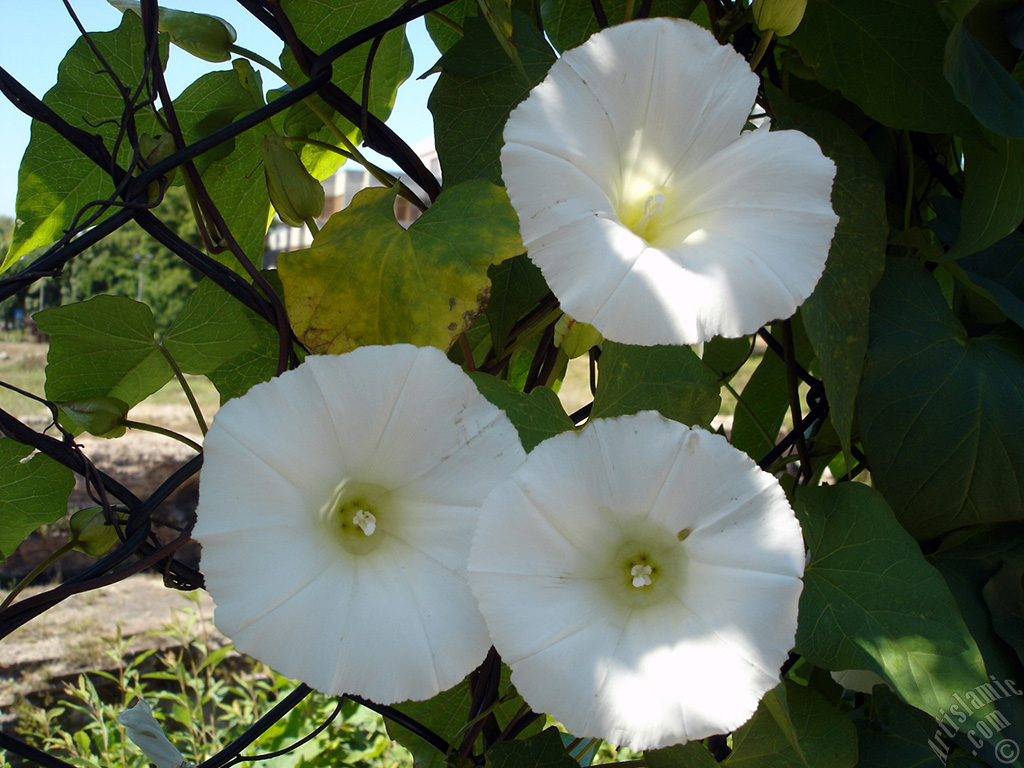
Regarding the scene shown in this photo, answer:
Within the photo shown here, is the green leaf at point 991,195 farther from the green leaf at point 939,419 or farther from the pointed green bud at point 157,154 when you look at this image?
the pointed green bud at point 157,154

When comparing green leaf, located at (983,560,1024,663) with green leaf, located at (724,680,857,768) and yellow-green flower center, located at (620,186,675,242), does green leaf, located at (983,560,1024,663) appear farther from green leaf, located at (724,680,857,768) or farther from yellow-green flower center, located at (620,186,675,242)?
yellow-green flower center, located at (620,186,675,242)

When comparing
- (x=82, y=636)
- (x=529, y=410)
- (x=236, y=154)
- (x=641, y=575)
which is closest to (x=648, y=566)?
(x=641, y=575)

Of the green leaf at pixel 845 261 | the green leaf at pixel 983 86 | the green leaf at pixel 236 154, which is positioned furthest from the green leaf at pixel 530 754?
the green leaf at pixel 983 86

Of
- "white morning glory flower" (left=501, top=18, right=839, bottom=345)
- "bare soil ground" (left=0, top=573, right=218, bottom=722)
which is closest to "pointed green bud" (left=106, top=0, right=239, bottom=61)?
"white morning glory flower" (left=501, top=18, right=839, bottom=345)

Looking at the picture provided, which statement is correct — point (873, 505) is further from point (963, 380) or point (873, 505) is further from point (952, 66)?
point (952, 66)

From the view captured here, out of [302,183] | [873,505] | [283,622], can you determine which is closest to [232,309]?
[302,183]

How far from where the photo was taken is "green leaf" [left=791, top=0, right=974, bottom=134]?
22.3 inches

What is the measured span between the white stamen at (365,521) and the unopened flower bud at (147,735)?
277 mm

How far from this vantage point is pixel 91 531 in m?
0.50

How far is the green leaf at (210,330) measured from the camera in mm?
570

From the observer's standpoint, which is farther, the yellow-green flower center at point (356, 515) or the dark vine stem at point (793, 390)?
the dark vine stem at point (793, 390)

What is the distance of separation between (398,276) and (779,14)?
29 centimetres

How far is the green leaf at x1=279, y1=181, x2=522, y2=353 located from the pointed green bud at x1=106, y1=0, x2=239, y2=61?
0.17 m

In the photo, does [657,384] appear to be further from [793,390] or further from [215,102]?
[215,102]
